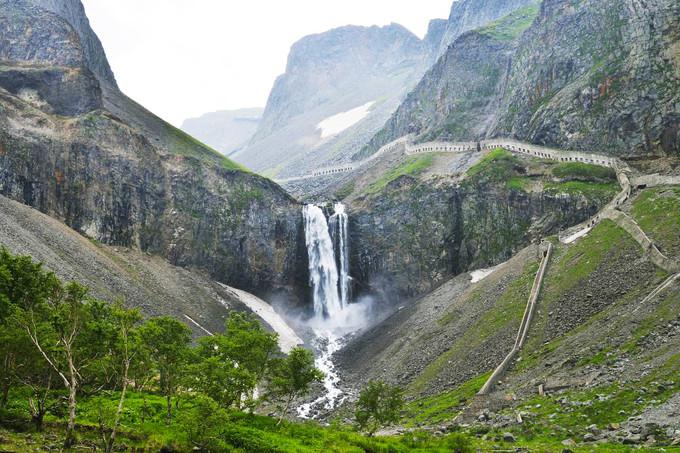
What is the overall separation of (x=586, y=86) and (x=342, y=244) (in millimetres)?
48424

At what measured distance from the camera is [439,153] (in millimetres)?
117688

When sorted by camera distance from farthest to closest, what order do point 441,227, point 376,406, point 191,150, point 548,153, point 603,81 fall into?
point 191,150 → point 548,153 → point 441,227 → point 603,81 → point 376,406

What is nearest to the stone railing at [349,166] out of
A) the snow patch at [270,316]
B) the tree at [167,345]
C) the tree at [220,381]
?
the snow patch at [270,316]

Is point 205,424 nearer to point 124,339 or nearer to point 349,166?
point 124,339

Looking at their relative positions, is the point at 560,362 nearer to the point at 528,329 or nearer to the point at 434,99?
the point at 528,329

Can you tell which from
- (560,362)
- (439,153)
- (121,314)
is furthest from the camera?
(439,153)

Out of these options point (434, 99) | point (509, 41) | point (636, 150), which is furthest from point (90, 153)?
point (509, 41)

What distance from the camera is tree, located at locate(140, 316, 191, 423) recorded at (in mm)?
32078

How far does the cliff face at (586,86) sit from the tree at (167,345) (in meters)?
71.4

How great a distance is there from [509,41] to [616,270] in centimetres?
10770

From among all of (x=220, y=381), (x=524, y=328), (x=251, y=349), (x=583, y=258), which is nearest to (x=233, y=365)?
(x=251, y=349)

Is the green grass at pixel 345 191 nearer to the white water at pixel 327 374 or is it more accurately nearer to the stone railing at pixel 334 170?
the stone railing at pixel 334 170

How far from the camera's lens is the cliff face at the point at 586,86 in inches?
3091

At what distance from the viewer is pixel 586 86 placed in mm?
88562
